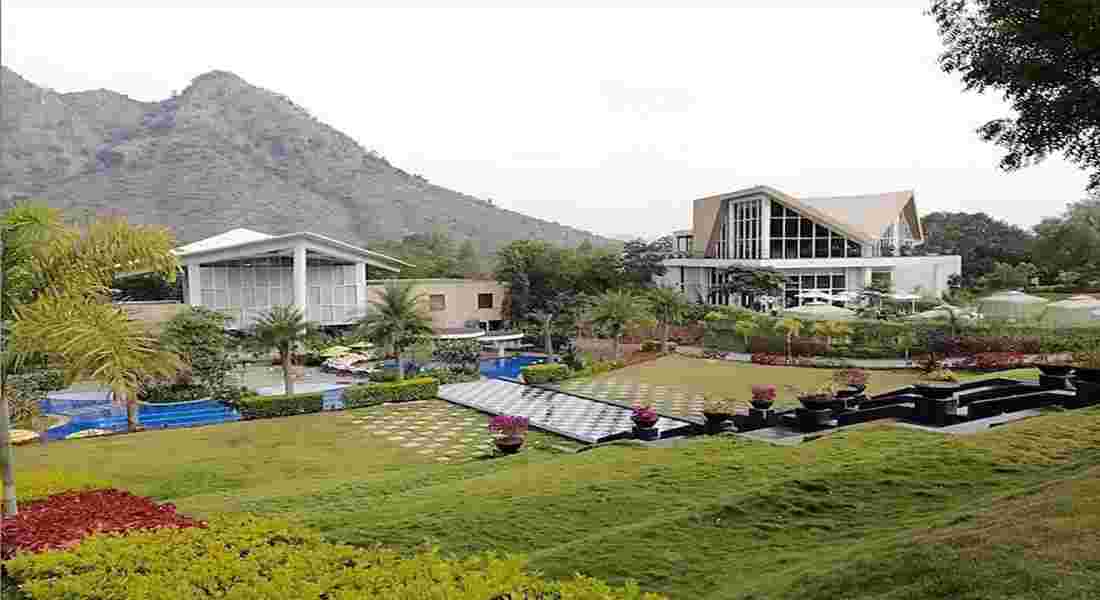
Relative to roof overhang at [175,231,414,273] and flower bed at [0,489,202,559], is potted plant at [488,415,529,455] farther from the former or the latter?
roof overhang at [175,231,414,273]

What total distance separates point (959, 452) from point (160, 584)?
6.17m

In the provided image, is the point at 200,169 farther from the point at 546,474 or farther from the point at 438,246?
the point at 546,474

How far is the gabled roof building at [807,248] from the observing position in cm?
3122

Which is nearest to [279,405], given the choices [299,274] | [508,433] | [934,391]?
[508,433]

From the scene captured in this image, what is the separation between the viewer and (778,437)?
32.7 ft

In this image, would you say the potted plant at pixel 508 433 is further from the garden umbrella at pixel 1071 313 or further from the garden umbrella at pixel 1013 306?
the garden umbrella at pixel 1013 306

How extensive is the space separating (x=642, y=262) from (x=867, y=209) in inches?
401

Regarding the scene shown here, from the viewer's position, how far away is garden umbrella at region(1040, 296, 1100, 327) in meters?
22.5

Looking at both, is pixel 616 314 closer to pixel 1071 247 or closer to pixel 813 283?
pixel 813 283

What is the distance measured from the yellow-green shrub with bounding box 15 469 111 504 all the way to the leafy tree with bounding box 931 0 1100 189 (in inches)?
358

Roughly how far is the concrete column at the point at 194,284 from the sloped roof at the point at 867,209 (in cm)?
2376

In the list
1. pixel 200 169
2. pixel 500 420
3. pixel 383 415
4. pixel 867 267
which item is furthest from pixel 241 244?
pixel 200 169

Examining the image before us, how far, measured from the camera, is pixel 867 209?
112 ft

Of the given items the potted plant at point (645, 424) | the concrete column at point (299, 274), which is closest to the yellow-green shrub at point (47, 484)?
the potted plant at point (645, 424)
